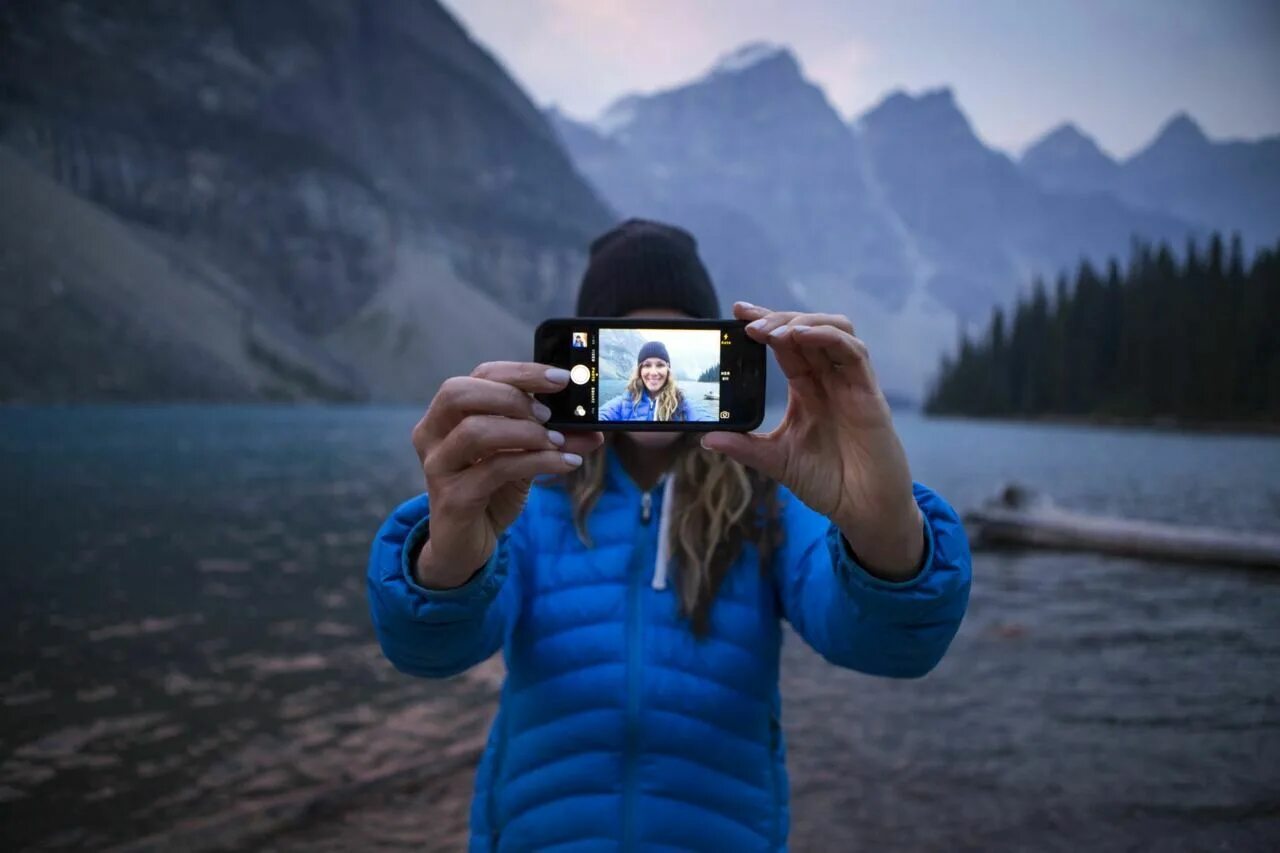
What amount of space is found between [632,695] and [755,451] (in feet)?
3.49

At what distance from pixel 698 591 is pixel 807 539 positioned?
0.43 m

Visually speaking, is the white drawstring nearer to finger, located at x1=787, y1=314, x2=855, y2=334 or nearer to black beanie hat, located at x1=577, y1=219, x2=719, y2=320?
black beanie hat, located at x1=577, y1=219, x2=719, y2=320

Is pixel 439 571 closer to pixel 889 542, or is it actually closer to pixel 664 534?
pixel 664 534

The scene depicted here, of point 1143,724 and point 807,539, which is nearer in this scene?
point 807,539

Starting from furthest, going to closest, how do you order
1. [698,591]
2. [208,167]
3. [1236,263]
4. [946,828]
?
[208,167], [1236,263], [946,828], [698,591]

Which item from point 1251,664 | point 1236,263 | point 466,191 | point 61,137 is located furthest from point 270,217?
point 1251,664

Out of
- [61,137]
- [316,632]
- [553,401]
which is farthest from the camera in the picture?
[61,137]

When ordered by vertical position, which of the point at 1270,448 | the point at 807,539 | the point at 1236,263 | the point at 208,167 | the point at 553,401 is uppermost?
the point at 208,167

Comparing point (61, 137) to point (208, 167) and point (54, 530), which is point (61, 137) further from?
point (54, 530)

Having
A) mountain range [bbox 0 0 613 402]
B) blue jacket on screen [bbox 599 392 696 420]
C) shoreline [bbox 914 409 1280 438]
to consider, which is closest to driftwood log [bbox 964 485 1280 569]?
blue jacket on screen [bbox 599 392 696 420]

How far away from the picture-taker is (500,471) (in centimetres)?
186

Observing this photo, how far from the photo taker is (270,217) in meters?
146

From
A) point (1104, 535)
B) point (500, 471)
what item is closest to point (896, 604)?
point (500, 471)

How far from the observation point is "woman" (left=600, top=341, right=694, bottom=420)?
212 centimetres
